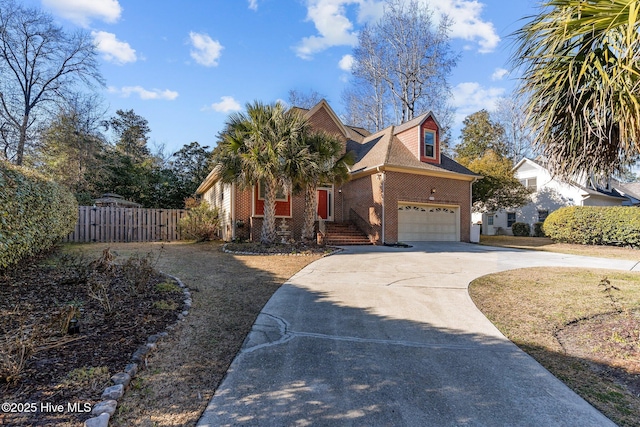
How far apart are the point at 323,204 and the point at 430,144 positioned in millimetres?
6740

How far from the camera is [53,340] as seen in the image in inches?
125

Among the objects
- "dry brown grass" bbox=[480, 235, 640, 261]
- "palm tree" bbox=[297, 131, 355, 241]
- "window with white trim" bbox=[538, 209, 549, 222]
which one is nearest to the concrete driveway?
"palm tree" bbox=[297, 131, 355, 241]

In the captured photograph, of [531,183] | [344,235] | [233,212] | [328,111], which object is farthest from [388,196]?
[531,183]

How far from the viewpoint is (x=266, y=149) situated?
11.3 meters

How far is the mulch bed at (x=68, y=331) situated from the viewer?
2.35 meters

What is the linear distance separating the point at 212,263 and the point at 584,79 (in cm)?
870

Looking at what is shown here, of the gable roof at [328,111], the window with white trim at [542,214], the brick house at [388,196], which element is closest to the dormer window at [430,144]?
the brick house at [388,196]

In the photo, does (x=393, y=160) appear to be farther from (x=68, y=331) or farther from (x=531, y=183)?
(x=531, y=183)

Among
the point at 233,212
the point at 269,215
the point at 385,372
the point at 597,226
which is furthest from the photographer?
the point at 597,226

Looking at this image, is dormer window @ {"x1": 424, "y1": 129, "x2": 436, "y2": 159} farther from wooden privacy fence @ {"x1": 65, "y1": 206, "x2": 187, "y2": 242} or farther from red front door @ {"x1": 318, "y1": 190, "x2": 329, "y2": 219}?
wooden privacy fence @ {"x1": 65, "y1": 206, "x2": 187, "y2": 242}

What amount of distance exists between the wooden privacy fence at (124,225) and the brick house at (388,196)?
2.77m

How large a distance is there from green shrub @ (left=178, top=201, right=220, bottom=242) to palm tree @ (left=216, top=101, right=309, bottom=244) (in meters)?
3.98

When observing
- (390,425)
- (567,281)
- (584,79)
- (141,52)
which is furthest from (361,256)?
(141,52)

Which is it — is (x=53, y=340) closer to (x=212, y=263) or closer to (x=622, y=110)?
(x=212, y=263)
